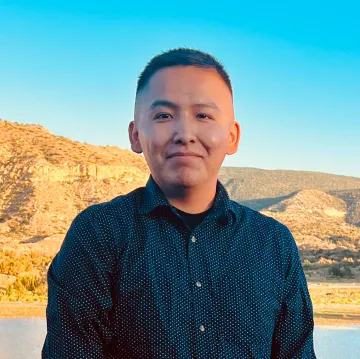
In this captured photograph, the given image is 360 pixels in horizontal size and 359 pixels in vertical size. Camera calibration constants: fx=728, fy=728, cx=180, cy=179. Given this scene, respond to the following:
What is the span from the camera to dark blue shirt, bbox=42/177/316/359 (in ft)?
6.43

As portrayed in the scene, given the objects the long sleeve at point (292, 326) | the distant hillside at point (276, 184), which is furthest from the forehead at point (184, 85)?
the distant hillside at point (276, 184)

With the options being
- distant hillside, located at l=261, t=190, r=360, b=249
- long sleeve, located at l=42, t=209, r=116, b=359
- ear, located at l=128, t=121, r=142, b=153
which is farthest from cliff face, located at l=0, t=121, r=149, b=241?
long sleeve, located at l=42, t=209, r=116, b=359

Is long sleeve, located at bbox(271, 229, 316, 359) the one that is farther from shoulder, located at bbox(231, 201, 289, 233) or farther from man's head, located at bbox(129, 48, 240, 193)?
man's head, located at bbox(129, 48, 240, 193)

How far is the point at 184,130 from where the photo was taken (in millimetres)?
2104

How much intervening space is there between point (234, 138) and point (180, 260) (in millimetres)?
488

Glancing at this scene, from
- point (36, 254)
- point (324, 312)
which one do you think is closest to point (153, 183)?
point (324, 312)

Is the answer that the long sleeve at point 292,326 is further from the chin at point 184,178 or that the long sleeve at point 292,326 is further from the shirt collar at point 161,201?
the chin at point 184,178

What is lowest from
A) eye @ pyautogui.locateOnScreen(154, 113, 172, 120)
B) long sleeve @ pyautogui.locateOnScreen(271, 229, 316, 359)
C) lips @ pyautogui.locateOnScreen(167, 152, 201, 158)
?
long sleeve @ pyautogui.locateOnScreen(271, 229, 316, 359)

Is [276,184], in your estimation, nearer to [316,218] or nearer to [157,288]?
[316,218]

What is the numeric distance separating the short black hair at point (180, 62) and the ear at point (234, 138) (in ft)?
0.40

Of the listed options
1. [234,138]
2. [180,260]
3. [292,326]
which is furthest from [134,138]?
[292,326]

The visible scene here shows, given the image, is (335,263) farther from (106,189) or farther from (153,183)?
(153,183)

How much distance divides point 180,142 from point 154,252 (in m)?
0.33

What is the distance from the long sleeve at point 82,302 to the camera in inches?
77.5
